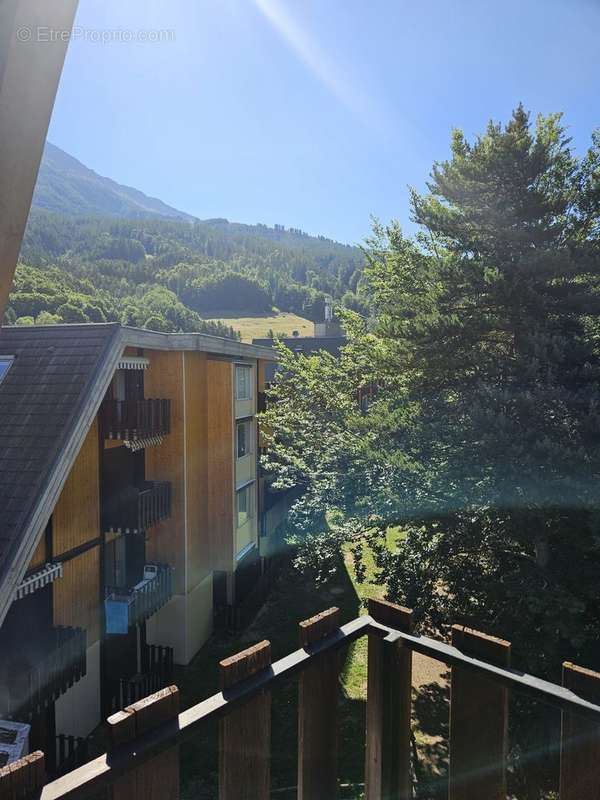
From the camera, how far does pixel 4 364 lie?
907cm

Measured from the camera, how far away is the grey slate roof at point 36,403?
6879mm

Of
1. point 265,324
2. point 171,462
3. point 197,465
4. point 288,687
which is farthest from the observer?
point 265,324

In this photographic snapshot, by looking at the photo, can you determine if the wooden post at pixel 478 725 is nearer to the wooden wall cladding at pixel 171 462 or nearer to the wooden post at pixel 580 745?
the wooden post at pixel 580 745

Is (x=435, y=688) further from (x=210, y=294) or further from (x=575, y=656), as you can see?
(x=210, y=294)

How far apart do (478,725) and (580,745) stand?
296mm

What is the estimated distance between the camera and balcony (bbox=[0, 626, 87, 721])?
22.6 feet

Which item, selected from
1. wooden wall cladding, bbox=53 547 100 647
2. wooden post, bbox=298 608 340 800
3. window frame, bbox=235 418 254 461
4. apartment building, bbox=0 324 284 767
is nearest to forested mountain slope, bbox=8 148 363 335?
window frame, bbox=235 418 254 461

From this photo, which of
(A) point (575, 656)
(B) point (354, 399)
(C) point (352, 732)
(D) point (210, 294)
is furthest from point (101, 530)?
(D) point (210, 294)

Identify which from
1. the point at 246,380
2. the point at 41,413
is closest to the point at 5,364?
the point at 41,413

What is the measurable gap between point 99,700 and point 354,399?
811 centimetres

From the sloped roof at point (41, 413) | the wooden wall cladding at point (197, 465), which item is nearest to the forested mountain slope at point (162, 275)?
the wooden wall cladding at point (197, 465)

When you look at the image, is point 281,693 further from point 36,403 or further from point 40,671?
point 36,403

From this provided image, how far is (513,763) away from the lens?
7605 mm

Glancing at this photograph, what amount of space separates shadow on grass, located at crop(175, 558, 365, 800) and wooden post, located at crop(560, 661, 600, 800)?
12.0 ft
